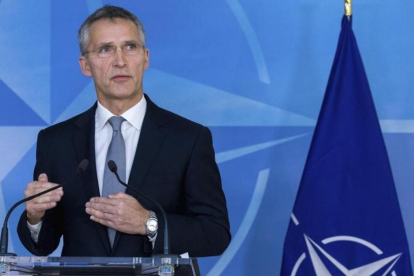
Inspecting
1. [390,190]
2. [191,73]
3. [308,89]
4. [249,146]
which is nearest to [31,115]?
[191,73]

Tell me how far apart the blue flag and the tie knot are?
35.5 inches

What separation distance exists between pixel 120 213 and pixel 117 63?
67cm

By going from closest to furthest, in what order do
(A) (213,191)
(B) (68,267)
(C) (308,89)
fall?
(B) (68,267) < (A) (213,191) < (C) (308,89)

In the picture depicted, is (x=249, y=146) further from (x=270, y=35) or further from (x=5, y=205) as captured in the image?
(x=5, y=205)

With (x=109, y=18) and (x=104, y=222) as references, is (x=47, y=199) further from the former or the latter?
(x=109, y=18)

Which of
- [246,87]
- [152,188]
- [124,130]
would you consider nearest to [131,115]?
[124,130]

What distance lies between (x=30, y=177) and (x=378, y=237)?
1.79 meters

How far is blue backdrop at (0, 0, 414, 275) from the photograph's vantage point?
414 cm

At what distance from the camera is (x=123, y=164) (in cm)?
309

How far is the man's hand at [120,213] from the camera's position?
2.75 metres

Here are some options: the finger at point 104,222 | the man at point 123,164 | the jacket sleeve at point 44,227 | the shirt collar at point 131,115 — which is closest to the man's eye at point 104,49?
the man at point 123,164

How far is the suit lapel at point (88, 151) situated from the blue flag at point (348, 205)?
96 cm

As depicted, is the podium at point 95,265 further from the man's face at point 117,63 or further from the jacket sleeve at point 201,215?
the man's face at point 117,63

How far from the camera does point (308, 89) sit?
4.16 m
